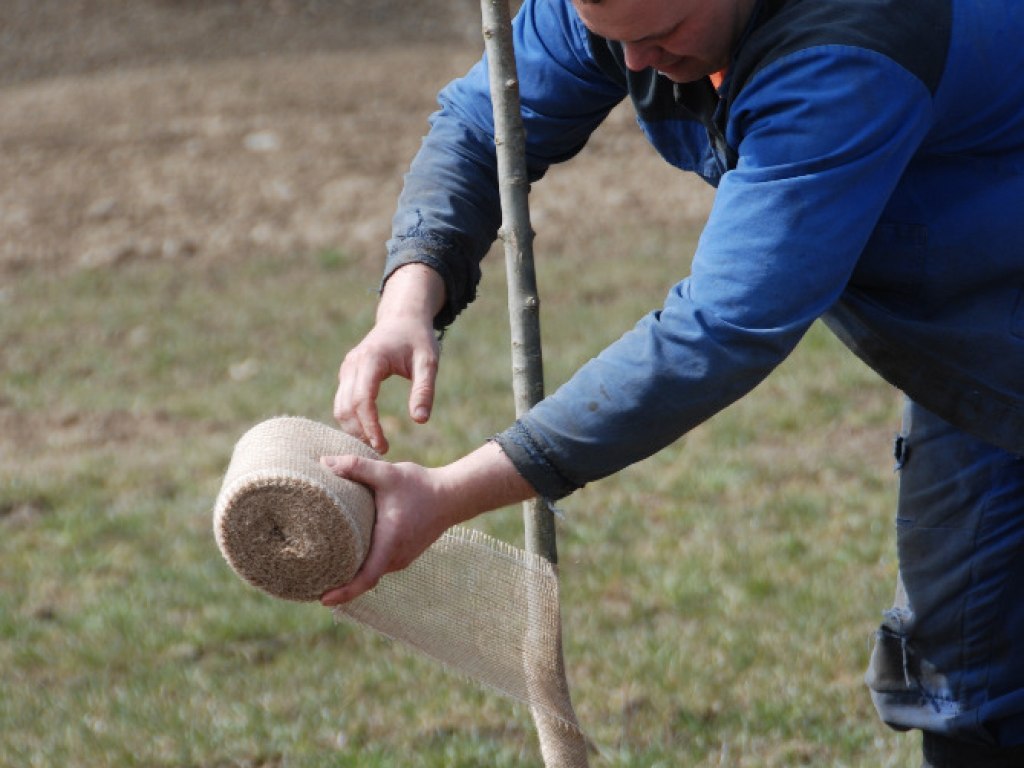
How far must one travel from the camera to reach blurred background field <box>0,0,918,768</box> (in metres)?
4.08

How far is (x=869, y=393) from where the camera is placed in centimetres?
695

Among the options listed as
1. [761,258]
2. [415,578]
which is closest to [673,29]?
[761,258]

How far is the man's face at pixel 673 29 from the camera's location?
2270mm

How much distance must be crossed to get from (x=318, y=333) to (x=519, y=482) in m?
6.44

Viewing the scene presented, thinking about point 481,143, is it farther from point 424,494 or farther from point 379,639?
point 379,639

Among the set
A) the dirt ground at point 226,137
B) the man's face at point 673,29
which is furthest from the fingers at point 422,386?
the dirt ground at point 226,137

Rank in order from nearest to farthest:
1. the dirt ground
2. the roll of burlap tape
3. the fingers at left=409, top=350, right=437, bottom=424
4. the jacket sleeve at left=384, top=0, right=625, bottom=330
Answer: the roll of burlap tape, the fingers at left=409, top=350, right=437, bottom=424, the jacket sleeve at left=384, top=0, right=625, bottom=330, the dirt ground

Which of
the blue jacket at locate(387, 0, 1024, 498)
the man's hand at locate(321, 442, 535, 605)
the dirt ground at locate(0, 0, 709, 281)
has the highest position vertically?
the blue jacket at locate(387, 0, 1024, 498)

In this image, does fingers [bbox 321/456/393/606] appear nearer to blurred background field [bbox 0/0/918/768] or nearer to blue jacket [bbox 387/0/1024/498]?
blue jacket [bbox 387/0/1024/498]

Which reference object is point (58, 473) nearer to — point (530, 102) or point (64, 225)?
point (530, 102)

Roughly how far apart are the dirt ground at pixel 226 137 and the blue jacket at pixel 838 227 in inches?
324

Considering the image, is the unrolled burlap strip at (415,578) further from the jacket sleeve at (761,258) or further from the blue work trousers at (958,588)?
the blue work trousers at (958,588)

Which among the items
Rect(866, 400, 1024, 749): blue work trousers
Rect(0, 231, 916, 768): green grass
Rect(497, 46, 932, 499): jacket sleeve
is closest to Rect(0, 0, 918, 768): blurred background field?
Rect(0, 231, 916, 768): green grass

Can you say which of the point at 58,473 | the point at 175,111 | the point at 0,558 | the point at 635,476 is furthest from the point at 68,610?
the point at 175,111
